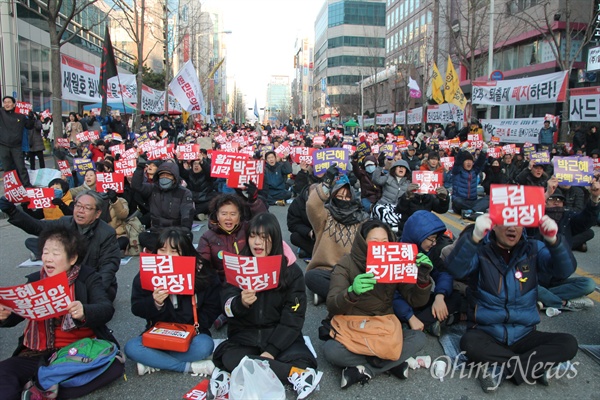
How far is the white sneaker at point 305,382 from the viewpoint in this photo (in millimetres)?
3295

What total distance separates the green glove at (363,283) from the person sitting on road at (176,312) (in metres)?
1.19

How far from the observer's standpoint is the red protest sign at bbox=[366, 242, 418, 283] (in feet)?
11.0

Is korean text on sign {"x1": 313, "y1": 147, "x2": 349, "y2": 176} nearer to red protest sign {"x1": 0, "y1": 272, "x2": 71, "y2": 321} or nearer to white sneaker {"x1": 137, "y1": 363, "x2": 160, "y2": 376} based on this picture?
white sneaker {"x1": 137, "y1": 363, "x2": 160, "y2": 376}

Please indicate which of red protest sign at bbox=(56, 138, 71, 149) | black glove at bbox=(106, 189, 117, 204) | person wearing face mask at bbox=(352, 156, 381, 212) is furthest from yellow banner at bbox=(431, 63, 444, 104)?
black glove at bbox=(106, 189, 117, 204)

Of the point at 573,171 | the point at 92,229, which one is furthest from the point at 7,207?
the point at 573,171

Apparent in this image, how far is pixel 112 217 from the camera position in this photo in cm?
689

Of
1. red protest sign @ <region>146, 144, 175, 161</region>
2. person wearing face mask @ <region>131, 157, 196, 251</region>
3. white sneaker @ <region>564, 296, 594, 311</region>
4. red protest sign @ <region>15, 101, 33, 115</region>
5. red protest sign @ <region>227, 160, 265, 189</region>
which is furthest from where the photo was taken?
red protest sign @ <region>15, 101, 33, 115</region>

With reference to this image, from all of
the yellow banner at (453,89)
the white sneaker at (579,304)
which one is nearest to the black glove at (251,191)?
the white sneaker at (579,304)

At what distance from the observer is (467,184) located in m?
10.2

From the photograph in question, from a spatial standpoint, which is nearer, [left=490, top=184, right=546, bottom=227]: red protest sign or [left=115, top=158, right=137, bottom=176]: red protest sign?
[left=490, top=184, right=546, bottom=227]: red protest sign

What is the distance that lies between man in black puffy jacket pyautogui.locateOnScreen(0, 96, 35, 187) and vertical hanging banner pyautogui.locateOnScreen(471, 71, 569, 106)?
14212 millimetres

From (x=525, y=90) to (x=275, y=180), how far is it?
954 cm

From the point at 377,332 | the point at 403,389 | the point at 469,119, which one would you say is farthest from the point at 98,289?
the point at 469,119

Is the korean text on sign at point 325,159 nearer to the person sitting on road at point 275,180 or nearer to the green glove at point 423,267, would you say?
the person sitting on road at point 275,180
